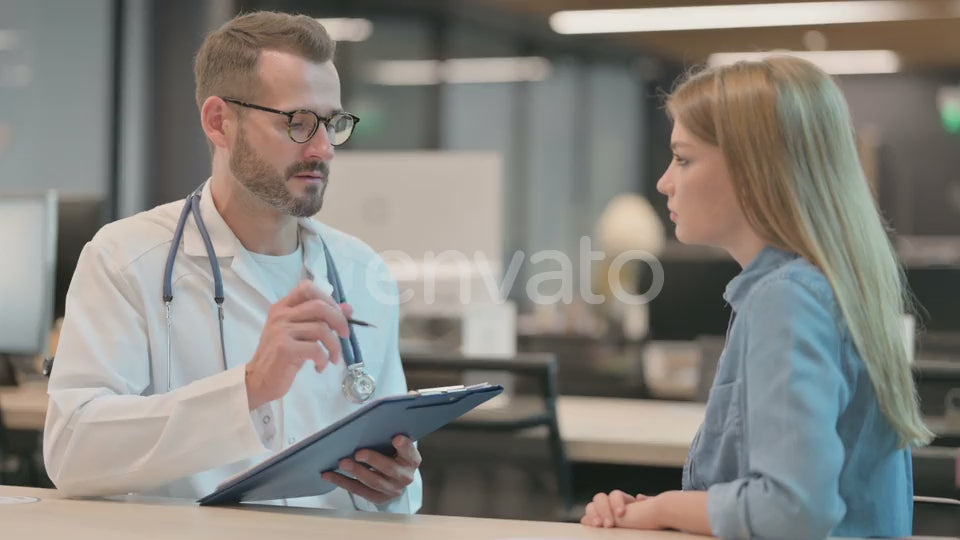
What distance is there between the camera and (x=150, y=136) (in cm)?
534

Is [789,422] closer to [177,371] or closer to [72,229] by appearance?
[177,371]

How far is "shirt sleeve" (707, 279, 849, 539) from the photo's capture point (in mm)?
1325

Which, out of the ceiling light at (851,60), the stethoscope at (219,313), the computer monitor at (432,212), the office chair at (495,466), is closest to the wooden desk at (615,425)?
the office chair at (495,466)

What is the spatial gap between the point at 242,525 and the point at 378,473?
32 centimetres

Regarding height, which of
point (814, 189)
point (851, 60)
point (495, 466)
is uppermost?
point (851, 60)

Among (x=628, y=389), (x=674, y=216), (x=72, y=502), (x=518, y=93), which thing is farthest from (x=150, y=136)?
(x=518, y=93)

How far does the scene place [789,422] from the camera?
133cm

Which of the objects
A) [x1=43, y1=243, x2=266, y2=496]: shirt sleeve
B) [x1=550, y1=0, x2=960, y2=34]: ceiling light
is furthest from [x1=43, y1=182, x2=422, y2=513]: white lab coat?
[x1=550, y1=0, x2=960, y2=34]: ceiling light

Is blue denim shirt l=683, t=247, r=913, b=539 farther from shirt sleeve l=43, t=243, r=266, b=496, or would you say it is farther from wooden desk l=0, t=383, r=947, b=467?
wooden desk l=0, t=383, r=947, b=467

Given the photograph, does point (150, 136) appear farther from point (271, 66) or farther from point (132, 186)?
point (271, 66)

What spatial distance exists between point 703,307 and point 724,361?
213 inches

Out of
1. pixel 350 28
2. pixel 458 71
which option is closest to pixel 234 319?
pixel 350 28

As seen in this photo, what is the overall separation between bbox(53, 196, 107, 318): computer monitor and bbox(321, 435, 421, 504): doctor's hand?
2.41 metres

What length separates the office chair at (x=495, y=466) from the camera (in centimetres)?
309
